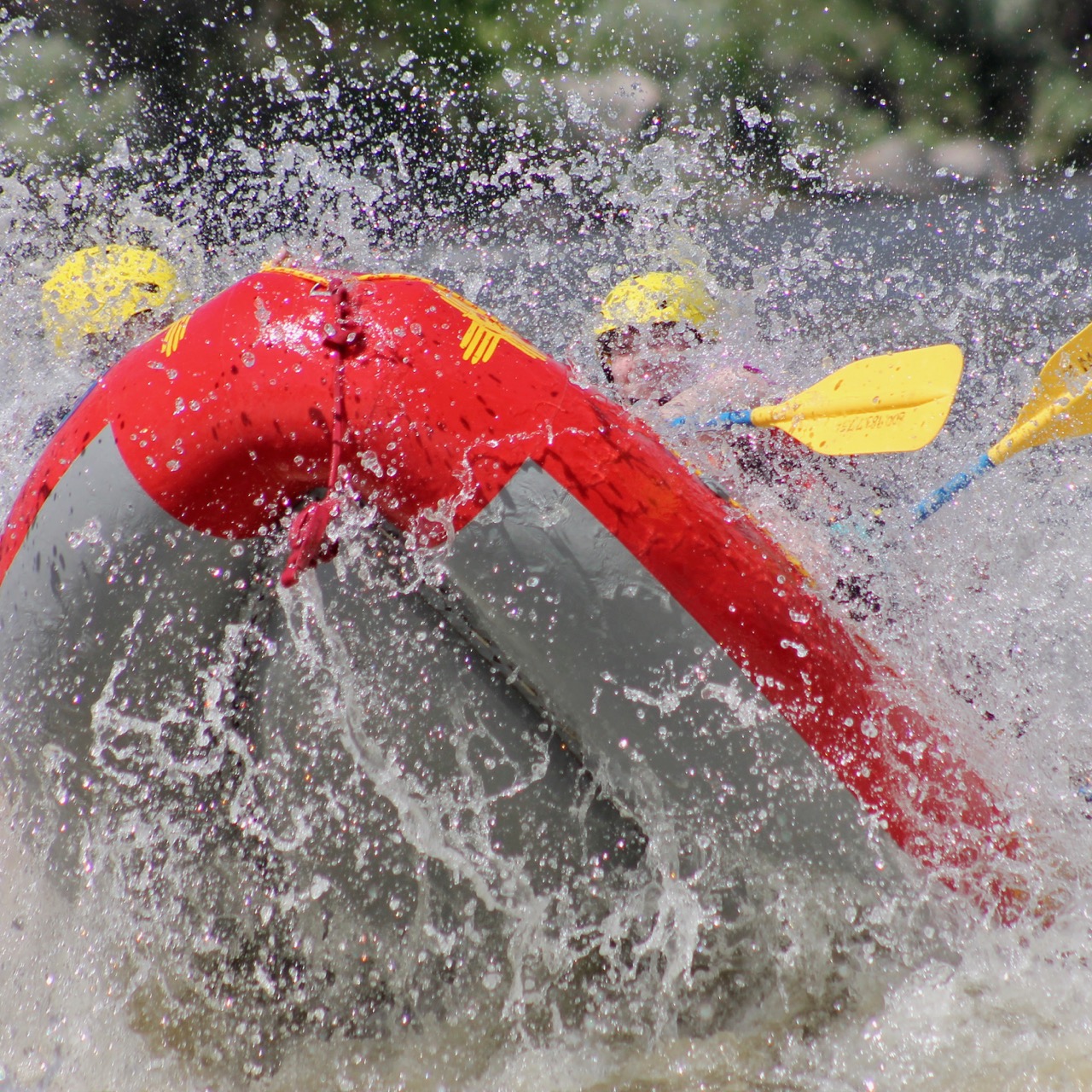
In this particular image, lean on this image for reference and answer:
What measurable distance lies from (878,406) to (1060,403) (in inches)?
16.3

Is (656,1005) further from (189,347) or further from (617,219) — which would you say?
(617,219)

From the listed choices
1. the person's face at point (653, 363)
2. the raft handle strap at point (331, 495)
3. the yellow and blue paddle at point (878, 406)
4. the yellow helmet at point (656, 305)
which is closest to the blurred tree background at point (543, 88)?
the yellow helmet at point (656, 305)

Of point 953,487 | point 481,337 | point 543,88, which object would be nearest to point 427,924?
point 481,337

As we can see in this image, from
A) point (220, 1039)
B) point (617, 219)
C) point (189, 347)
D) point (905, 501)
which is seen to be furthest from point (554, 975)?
point (617, 219)

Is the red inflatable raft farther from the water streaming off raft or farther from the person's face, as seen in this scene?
the person's face

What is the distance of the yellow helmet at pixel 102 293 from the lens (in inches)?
91.5

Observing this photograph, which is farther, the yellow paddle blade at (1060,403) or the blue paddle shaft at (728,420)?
the blue paddle shaft at (728,420)

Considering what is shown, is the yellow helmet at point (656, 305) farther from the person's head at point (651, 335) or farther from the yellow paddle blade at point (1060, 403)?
the yellow paddle blade at point (1060, 403)

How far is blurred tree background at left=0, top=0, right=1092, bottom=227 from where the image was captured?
18.7ft

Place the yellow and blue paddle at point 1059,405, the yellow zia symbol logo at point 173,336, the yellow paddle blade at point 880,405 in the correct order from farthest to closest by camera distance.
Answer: the yellow and blue paddle at point 1059,405 < the yellow paddle blade at point 880,405 < the yellow zia symbol logo at point 173,336

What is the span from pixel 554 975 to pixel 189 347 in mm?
1012

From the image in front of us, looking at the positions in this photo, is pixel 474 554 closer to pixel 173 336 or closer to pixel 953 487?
pixel 173 336

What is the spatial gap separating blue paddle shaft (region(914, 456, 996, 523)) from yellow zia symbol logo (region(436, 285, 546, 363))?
46.1 inches

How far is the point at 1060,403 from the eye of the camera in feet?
6.20
